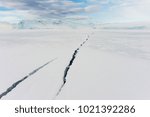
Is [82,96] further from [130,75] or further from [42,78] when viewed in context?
[130,75]

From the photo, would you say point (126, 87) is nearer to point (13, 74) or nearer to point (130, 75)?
point (130, 75)

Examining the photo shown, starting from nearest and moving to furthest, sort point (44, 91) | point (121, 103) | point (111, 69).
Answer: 1. point (121, 103)
2. point (44, 91)
3. point (111, 69)

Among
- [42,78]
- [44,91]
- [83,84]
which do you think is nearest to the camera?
[44,91]

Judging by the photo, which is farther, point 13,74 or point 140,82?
point 13,74

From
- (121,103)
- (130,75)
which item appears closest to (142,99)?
(121,103)

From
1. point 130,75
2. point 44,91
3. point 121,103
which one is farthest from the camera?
point 130,75

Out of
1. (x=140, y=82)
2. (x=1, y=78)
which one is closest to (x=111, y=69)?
(x=140, y=82)

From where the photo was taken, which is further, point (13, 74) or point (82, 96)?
point (13, 74)

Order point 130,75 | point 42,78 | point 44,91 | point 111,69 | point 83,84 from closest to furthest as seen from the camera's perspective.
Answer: point 44,91 → point 83,84 → point 42,78 → point 130,75 → point 111,69
